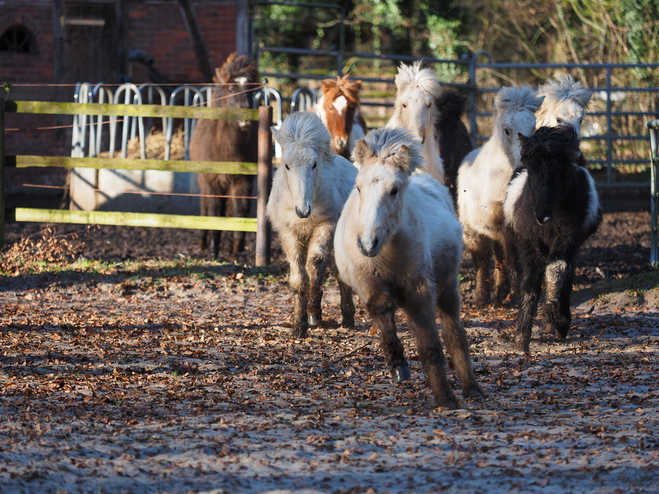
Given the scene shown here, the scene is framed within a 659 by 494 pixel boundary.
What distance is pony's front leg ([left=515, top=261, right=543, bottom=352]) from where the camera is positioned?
5688mm

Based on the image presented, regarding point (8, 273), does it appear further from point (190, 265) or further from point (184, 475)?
point (184, 475)

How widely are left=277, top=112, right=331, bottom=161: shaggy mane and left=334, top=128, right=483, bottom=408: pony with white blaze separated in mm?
1543

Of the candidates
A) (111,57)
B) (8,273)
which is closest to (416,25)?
(111,57)

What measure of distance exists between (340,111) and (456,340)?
16.1 ft

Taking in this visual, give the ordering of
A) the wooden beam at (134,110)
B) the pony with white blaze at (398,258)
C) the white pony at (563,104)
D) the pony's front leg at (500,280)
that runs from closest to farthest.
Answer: the pony with white blaze at (398,258)
the white pony at (563,104)
the pony's front leg at (500,280)
the wooden beam at (134,110)

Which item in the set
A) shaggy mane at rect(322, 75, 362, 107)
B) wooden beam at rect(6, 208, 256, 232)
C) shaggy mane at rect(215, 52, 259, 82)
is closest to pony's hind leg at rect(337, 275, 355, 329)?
wooden beam at rect(6, 208, 256, 232)

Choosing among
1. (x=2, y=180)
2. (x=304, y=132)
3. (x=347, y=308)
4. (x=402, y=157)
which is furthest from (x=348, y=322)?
(x=2, y=180)

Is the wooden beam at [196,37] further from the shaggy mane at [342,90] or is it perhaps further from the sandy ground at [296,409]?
the sandy ground at [296,409]

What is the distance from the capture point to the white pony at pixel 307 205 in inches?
233

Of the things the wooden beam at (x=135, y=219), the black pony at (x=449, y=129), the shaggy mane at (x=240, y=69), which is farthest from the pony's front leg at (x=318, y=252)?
the shaggy mane at (x=240, y=69)

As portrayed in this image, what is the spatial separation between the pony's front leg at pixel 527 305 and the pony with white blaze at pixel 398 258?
1.34 metres

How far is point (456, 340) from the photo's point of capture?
449 cm

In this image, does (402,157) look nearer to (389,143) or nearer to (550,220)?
(389,143)

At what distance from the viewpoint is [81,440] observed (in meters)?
3.55
